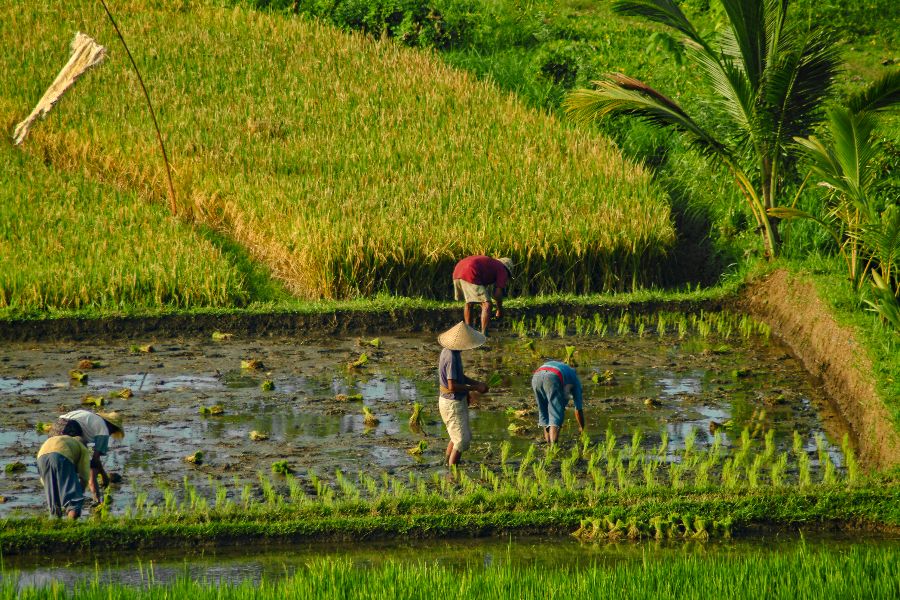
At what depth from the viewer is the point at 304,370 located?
12.0 meters

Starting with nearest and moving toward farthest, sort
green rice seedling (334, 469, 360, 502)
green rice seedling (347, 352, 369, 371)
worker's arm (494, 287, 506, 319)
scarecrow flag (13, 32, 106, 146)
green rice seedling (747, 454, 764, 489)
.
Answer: green rice seedling (334, 469, 360, 502) < green rice seedling (747, 454, 764, 489) < green rice seedling (347, 352, 369, 371) < worker's arm (494, 287, 506, 319) < scarecrow flag (13, 32, 106, 146)

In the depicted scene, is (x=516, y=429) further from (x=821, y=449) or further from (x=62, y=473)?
(x=62, y=473)

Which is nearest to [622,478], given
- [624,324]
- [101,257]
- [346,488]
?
[346,488]

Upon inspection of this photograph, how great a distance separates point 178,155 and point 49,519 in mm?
10437

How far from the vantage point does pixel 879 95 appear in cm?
1268

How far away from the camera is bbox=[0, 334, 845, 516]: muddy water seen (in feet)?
30.8

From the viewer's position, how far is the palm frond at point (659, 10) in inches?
531

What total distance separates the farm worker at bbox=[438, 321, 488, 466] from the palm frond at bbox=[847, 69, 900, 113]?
5884 millimetres

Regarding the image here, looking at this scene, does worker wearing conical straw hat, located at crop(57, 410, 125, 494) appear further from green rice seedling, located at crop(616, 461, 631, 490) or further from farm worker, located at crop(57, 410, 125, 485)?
green rice seedling, located at crop(616, 461, 631, 490)

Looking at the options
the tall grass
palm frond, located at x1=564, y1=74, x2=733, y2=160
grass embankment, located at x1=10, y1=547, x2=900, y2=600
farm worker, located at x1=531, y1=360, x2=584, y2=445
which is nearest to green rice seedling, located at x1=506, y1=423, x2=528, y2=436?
farm worker, located at x1=531, y1=360, x2=584, y2=445

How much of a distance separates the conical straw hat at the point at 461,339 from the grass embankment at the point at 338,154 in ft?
17.5

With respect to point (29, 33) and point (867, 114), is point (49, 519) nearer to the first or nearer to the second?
point (867, 114)

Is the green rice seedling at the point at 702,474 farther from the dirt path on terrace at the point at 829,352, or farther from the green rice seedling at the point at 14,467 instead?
the green rice seedling at the point at 14,467

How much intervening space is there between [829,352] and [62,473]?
281 inches
